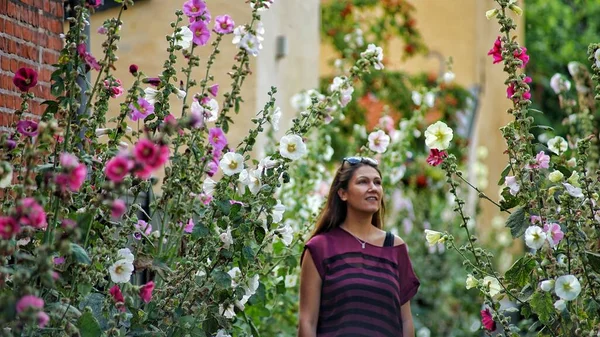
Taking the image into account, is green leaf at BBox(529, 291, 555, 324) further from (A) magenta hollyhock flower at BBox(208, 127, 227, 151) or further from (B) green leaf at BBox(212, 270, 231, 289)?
(A) magenta hollyhock flower at BBox(208, 127, 227, 151)

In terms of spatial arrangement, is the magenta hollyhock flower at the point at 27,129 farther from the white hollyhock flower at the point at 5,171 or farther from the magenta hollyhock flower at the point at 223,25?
the magenta hollyhock flower at the point at 223,25

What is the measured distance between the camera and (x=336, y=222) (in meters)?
5.30

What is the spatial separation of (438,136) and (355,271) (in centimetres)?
85

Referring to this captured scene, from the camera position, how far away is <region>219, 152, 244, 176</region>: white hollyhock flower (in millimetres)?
4340

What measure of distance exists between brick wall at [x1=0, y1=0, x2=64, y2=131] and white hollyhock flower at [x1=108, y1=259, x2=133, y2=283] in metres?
1.10

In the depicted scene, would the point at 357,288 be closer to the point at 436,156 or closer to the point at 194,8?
the point at 436,156

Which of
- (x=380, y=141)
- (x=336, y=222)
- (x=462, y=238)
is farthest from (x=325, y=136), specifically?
(x=462, y=238)

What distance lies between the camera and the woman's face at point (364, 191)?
5.18 m

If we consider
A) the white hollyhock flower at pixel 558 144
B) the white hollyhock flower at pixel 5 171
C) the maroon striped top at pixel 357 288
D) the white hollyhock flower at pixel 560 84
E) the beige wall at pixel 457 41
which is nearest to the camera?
the white hollyhock flower at pixel 5 171

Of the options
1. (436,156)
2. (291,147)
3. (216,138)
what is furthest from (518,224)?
(216,138)

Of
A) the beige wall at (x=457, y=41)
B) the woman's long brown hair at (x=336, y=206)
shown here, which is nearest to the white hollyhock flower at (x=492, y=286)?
the woman's long brown hair at (x=336, y=206)

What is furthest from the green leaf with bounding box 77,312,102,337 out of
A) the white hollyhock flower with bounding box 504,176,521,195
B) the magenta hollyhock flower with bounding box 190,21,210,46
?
the white hollyhock flower with bounding box 504,176,521,195

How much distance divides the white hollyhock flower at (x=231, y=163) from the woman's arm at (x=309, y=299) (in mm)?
871

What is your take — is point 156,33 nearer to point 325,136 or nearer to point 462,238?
point 325,136
